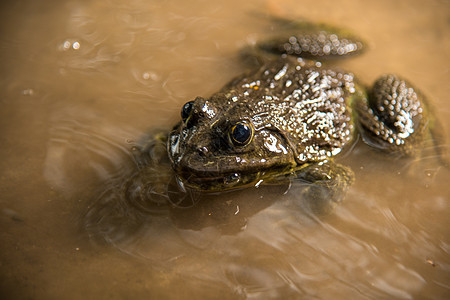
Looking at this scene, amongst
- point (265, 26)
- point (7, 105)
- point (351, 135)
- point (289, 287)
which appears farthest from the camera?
point (265, 26)

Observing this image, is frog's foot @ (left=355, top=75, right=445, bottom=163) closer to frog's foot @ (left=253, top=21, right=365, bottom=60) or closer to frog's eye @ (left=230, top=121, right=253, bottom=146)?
frog's foot @ (left=253, top=21, right=365, bottom=60)

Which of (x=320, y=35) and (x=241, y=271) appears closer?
(x=241, y=271)

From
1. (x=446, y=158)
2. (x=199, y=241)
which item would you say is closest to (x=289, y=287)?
(x=199, y=241)

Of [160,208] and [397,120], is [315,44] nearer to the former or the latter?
[397,120]

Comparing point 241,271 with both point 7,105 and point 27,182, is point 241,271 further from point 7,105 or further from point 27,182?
point 7,105

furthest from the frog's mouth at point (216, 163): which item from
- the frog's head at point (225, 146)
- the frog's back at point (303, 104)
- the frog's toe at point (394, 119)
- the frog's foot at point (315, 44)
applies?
the frog's foot at point (315, 44)

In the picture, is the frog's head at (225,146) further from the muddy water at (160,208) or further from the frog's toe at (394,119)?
the frog's toe at (394,119)
